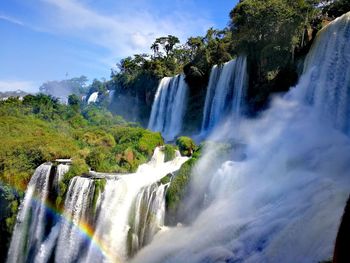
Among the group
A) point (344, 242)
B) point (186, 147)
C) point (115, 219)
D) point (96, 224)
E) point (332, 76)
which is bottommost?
point (96, 224)

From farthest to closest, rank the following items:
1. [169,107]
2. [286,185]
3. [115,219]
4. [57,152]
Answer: [169,107] < [57,152] < [115,219] < [286,185]

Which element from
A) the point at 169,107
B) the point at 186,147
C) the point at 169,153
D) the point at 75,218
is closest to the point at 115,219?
the point at 75,218

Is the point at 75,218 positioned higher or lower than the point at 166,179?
lower

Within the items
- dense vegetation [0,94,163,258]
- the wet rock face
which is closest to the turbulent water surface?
dense vegetation [0,94,163,258]

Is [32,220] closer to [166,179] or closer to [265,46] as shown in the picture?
[166,179]

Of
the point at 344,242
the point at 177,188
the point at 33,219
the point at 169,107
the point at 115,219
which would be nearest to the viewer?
the point at 344,242

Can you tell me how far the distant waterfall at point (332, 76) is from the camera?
17.3m

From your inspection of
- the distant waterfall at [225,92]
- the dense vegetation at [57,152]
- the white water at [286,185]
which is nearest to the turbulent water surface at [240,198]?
the white water at [286,185]

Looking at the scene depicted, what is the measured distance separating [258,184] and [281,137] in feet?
15.4

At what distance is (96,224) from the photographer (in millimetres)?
17703

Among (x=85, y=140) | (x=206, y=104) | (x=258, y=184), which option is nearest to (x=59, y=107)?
(x=85, y=140)

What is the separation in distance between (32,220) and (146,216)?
22.0 ft

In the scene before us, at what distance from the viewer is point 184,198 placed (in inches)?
689

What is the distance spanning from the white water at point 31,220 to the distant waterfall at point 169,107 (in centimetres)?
1494
